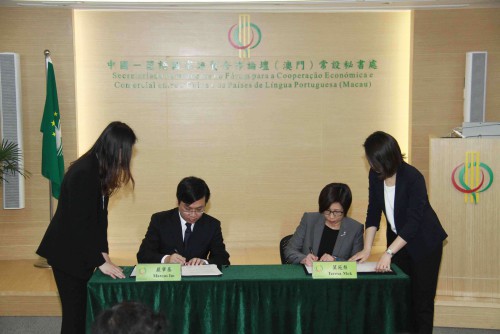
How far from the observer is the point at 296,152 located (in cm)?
616

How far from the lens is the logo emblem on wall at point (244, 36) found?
5969 millimetres

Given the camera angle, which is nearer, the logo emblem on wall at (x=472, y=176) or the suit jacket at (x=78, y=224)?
the suit jacket at (x=78, y=224)

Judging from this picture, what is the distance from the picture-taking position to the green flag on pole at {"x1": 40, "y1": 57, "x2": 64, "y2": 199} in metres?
5.41

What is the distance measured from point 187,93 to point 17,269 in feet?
7.67

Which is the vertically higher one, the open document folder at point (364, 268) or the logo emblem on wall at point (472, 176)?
the logo emblem on wall at point (472, 176)

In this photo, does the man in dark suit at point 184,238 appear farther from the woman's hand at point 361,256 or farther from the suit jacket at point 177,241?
the woman's hand at point 361,256

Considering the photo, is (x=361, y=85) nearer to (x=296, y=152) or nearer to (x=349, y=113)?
(x=349, y=113)

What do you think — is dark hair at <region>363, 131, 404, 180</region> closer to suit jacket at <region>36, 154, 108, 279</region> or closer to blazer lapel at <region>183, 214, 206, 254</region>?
blazer lapel at <region>183, 214, 206, 254</region>

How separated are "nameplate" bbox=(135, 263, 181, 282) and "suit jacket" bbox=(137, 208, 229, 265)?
572 mm

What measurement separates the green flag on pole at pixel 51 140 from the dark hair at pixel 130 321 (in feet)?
14.0

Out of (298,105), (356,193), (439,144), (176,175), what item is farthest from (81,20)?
(439,144)

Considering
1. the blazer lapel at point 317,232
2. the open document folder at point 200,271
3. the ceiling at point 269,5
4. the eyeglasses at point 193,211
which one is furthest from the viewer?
the ceiling at point 269,5

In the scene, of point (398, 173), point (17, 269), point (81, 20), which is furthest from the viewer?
point (81, 20)

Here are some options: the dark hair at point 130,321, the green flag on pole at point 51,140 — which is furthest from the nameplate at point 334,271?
the green flag on pole at point 51,140
